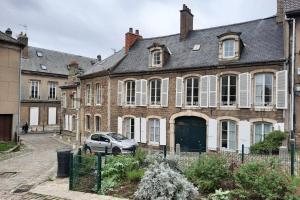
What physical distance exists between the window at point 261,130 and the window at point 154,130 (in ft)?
22.0

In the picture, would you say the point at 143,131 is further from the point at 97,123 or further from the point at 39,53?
the point at 39,53

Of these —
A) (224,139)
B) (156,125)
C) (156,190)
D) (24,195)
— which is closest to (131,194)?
(156,190)

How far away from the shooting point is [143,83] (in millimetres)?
21297

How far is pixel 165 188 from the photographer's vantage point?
693 centimetres

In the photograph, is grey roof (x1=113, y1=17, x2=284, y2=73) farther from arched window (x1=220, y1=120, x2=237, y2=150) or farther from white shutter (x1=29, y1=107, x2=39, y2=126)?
white shutter (x1=29, y1=107, x2=39, y2=126)

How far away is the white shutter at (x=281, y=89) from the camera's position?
15466 millimetres

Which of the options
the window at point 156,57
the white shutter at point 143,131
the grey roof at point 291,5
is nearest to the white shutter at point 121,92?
the white shutter at point 143,131

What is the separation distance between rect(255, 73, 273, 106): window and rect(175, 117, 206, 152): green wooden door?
12.1 feet

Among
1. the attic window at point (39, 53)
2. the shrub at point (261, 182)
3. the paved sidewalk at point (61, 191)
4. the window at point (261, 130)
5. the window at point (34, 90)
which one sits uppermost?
the attic window at point (39, 53)

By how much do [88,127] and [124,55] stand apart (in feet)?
22.8

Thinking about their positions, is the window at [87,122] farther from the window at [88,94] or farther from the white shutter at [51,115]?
the white shutter at [51,115]

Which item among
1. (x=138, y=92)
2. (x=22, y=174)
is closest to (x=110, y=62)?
(x=138, y=92)

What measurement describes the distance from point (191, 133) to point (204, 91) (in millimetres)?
2854

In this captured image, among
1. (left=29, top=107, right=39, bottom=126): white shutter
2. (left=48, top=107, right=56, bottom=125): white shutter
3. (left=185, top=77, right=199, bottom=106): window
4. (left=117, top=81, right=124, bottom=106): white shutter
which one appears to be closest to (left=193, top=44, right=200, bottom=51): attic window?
(left=185, top=77, right=199, bottom=106): window
